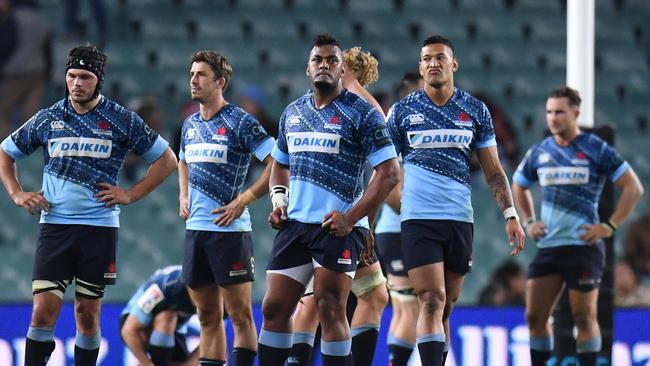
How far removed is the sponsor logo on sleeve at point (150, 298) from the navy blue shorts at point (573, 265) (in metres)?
2.69

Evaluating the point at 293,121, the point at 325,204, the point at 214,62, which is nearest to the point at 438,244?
the point at 325,204

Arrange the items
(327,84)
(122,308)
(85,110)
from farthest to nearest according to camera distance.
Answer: (122,308), (85,110), (327,84)

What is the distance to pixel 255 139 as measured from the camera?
798cm

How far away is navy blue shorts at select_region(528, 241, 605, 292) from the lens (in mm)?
9516

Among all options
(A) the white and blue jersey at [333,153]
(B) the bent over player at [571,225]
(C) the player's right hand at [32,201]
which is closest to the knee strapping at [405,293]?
(B) the bent over player at [571,225]

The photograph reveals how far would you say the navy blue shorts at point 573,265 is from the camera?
9.52m

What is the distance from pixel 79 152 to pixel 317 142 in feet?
4.91

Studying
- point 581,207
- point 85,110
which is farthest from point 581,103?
point 85,110

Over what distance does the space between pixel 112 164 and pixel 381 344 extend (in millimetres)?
3509

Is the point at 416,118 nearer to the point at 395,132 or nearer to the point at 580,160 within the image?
the point at 395,132

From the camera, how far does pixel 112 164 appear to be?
786cm

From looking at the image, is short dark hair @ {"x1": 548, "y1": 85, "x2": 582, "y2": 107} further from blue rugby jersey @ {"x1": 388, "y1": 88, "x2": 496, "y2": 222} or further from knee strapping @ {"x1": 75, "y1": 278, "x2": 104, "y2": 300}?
knee strapping @ {"x1": 75, "y1": 278, "x2": 104, "y2": 300}

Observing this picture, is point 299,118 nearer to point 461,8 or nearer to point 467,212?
point 467,212

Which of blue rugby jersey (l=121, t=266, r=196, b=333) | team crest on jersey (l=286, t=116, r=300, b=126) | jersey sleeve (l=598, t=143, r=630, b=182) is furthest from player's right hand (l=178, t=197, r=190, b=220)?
jersey sleeve (l=598, t=143, r=630, b=182)
